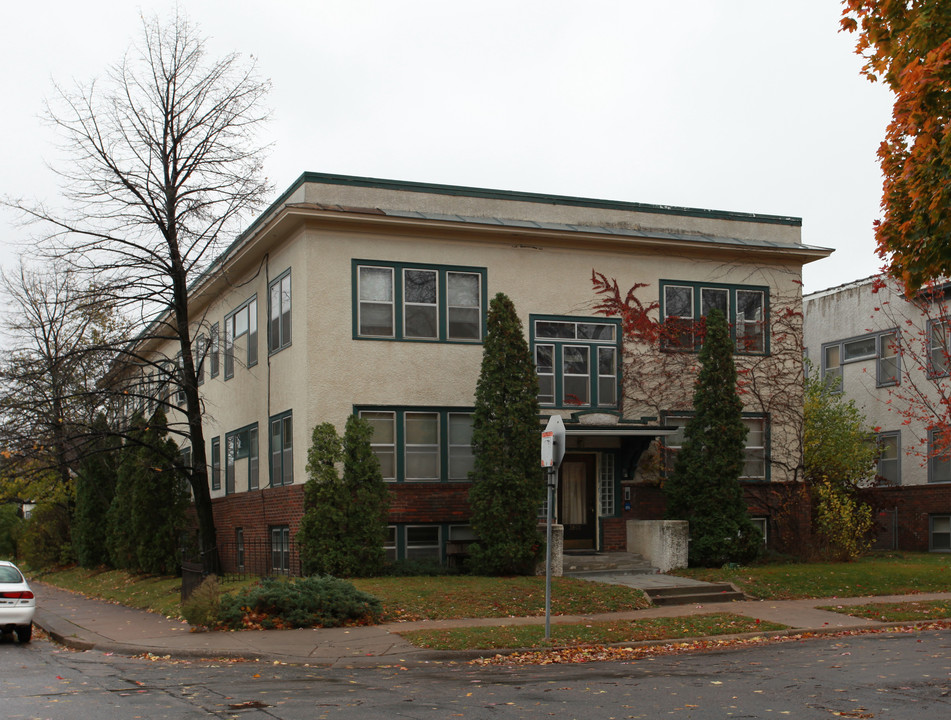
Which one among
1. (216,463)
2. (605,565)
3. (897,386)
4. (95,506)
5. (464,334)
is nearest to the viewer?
(605,565)

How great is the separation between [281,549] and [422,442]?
13.9 feet

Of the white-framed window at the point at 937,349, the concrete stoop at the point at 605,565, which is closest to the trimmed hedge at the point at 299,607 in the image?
the concrete stoop at the point at 605,565

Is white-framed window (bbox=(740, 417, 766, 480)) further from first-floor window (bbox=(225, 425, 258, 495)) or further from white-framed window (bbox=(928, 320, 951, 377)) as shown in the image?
first-floor window (bbox=(225, 425, 258, 495))

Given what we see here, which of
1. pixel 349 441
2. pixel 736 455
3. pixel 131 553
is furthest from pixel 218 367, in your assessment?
pixel 736 455

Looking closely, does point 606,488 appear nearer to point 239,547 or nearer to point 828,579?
point 828,579

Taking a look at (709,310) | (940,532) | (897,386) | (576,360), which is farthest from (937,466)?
(576,360)

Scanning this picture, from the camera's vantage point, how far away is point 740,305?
2545 centimetres

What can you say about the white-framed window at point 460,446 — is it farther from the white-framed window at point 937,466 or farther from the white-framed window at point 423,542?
the white-framed window at point 937,466

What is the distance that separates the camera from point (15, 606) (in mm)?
16219

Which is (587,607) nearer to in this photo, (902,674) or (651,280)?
(902,674)

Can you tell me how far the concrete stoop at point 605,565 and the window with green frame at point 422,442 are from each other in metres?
2.89

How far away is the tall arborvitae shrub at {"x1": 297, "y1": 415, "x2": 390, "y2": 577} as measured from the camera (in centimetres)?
2002

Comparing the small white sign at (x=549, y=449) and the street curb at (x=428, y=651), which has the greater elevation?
the small white sign at (x=549, y=449)

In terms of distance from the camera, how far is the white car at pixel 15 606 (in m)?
16.2
